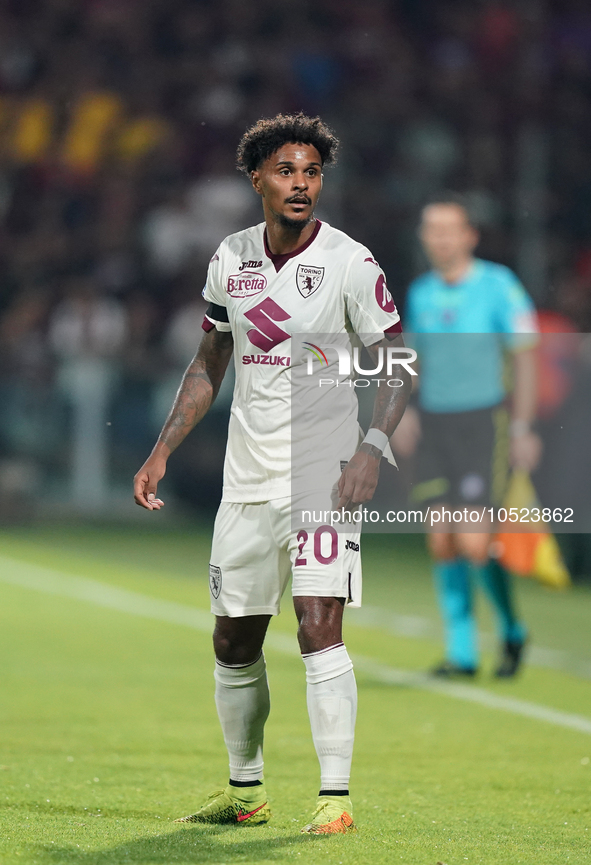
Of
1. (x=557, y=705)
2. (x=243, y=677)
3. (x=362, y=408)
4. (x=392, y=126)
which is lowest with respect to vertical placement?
(x=557, y=705)

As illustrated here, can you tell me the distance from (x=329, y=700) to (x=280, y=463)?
0.68 meters

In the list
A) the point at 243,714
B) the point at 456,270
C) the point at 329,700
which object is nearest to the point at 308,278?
the point at 329,700

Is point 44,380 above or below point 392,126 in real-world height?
below

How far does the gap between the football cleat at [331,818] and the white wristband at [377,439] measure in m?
0.97

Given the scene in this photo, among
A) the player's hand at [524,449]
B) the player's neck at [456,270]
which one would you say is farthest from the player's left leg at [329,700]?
the player's neck at [456,270]

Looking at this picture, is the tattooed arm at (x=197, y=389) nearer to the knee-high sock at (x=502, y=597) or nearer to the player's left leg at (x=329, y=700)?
the player's left leg at (x=329, y=700)

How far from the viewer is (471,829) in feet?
13.8

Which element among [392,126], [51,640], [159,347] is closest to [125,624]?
[51,640]

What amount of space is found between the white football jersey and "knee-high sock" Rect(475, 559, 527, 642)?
11.3ft

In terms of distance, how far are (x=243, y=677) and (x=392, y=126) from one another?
45.0ft

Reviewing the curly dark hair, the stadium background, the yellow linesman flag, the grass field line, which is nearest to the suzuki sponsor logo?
the curly dark hair

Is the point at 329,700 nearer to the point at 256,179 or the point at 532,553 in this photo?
the point at 256,179

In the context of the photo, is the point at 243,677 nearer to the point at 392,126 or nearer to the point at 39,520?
the point at 39,520

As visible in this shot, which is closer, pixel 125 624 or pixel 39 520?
pixel 125 624
